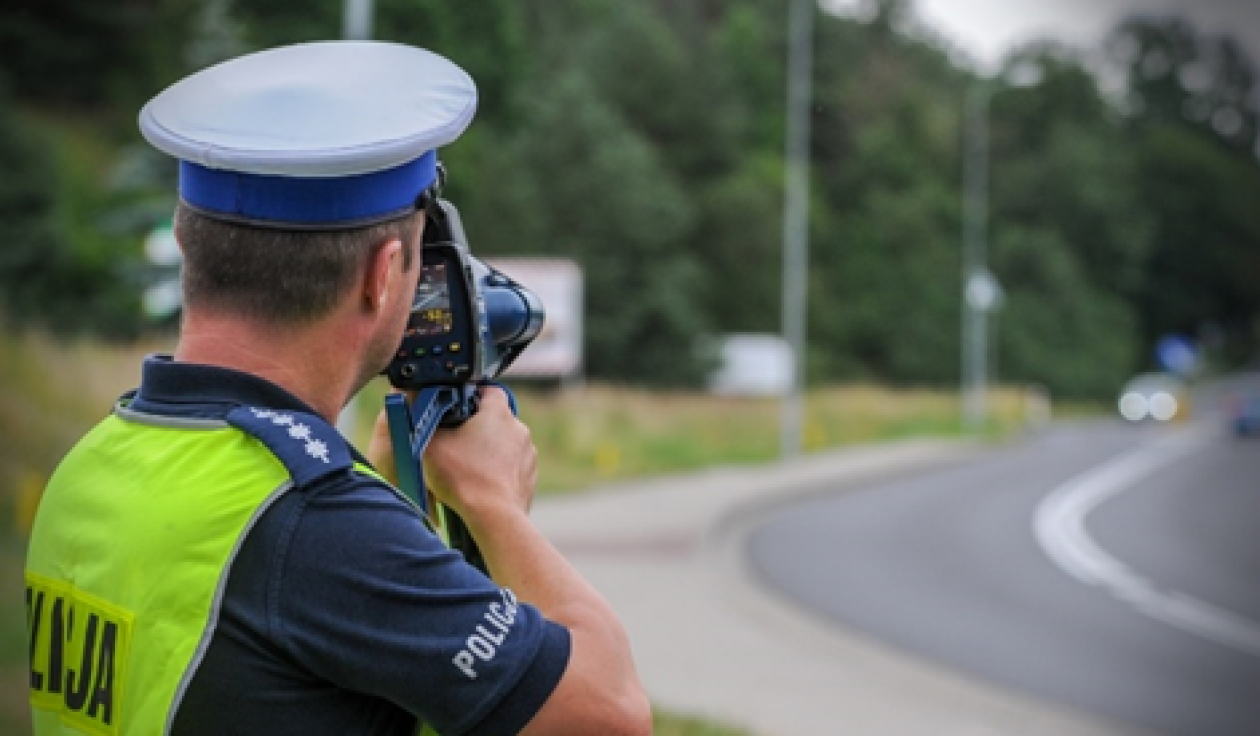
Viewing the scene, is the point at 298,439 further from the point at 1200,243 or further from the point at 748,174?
the point at 1200,243

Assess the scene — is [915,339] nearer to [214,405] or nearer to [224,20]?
[224,20]

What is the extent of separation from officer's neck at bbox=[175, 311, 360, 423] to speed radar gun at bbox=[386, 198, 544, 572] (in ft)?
0.27

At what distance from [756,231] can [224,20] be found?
123ft

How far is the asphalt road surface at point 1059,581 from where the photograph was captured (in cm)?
1175

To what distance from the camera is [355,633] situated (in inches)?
65.4

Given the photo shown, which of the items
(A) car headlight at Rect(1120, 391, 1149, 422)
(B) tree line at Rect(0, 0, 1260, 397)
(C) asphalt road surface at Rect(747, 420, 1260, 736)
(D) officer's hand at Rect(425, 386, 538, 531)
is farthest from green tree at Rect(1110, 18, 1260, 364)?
(D) officer's hand at Rect(425, 386, 538, 531)

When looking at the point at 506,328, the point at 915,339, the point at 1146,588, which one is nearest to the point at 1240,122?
the point at 915,339

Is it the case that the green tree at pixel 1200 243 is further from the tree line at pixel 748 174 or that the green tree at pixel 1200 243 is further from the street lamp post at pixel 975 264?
the street lamp post at pixel 975 264

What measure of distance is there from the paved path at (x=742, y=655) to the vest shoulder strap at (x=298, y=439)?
671 centimetres

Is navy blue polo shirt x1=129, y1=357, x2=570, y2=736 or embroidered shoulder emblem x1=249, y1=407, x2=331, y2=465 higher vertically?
embroidered shoulder emblem x1=249, y1=407, x2=331, y2=465

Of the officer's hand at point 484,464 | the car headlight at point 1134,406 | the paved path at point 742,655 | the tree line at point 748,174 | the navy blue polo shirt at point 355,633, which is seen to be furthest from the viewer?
the car headlight at point 1134,406

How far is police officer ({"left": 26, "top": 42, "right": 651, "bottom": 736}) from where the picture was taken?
5.49 ft

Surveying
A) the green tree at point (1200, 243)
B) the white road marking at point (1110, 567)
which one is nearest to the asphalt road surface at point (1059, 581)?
the white road marking at point (1110, 567)

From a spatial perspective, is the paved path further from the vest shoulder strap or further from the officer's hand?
the vest shoulder strap
